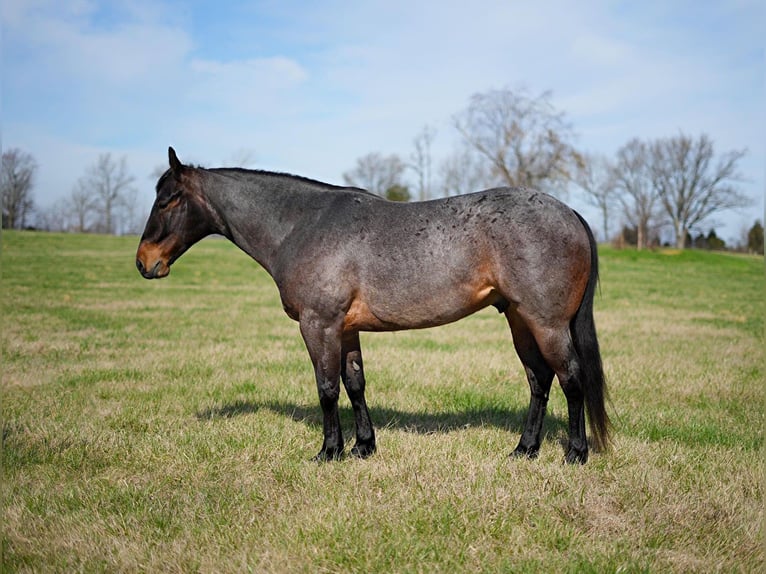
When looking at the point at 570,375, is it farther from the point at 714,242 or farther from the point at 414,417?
the point at 714,242

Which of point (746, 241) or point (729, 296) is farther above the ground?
point (746, 241)

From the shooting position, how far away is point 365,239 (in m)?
4.66

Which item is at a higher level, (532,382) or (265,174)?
(265,174)

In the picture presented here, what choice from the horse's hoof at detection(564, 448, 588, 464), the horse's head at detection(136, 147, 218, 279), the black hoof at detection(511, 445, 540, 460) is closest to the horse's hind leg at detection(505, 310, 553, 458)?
the black hoof at detection(511, 445, 540, 460)

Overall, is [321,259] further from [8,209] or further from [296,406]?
[8,209]

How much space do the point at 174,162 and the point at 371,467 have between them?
9.68ft

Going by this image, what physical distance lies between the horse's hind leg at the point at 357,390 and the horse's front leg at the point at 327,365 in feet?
0.69

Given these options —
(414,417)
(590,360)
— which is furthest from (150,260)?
(590,360)

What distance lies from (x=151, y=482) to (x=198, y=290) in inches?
662

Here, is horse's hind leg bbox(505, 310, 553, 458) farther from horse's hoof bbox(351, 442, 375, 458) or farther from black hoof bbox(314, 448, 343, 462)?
black hoof bbox(314, 448, 343, 462)

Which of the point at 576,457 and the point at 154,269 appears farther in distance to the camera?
the point at 154,269

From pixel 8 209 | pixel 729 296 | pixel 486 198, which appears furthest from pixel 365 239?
pixel 8 209

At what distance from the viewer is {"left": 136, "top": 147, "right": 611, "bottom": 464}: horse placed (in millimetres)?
4406

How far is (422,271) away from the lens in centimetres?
450
